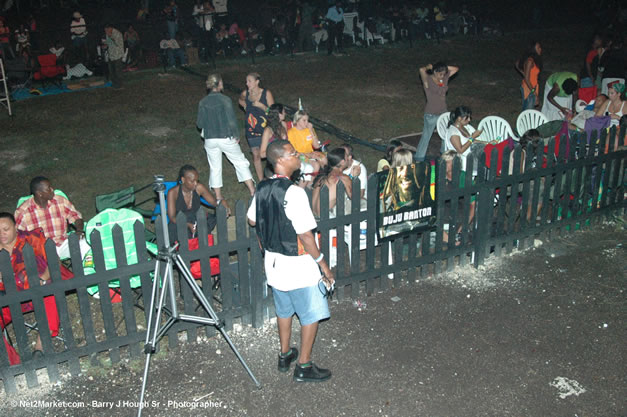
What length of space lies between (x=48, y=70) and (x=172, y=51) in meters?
3.88

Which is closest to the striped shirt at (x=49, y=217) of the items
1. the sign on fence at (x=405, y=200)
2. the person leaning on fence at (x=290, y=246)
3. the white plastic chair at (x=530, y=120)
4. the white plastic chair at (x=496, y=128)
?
the person leaning on fence at (x=290, y=246)

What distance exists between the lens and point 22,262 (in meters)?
5.46

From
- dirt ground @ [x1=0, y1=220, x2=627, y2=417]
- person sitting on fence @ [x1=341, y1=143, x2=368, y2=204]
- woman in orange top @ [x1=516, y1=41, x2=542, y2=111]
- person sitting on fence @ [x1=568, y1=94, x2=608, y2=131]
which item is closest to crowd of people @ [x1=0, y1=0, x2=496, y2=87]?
woman in orange top @ [x1=516, y1=41, x2=542, y2=111]

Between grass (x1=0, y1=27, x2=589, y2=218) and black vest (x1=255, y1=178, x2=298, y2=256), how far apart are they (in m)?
4.49

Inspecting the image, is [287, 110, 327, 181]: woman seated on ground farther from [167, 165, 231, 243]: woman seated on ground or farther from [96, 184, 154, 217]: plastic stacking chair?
[96, 184, 154, 217]: plastic stacking chair

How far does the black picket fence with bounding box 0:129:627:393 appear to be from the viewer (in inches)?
195

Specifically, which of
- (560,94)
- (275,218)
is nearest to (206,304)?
(275,218)

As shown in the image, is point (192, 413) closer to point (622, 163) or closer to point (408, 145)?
point (622, 163)

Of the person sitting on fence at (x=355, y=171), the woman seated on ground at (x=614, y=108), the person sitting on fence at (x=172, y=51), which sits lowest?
the person sitting on fence at (x=355, y=171)

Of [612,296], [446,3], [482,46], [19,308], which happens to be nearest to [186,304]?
[19,308]

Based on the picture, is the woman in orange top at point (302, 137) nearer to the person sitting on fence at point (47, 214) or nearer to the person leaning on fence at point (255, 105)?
the person leaning on fence at point (255, 105)

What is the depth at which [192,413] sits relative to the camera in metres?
4.77

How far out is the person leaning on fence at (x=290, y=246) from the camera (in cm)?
460

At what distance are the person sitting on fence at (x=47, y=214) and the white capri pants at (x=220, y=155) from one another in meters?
2.22
